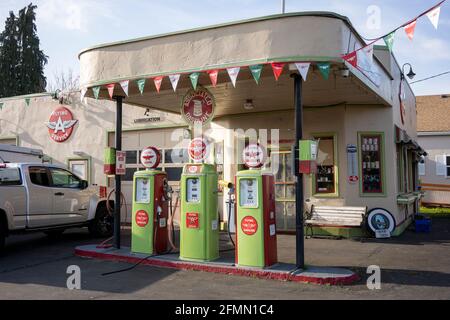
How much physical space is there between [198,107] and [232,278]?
10.5ft

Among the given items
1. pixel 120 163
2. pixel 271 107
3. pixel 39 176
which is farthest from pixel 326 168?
pixel 39 176

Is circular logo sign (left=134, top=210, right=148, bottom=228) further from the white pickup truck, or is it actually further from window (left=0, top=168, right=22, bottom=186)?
window (left=0, top=168, right=22, bottom=186)

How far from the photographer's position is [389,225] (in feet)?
37.6

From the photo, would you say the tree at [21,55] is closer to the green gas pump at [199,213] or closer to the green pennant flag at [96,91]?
the green pennant flag at [96,91]

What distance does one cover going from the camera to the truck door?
10914mm

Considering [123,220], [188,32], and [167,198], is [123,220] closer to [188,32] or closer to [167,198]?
[167,198]

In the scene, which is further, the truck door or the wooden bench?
the wooden bench

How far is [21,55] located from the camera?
119 ft

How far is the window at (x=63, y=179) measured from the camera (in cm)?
1107

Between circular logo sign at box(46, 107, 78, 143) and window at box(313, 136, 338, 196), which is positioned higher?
circular logo sign at box(46, 107, 78, 143)

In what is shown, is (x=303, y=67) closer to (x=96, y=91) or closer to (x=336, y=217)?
(x=96, y=91)

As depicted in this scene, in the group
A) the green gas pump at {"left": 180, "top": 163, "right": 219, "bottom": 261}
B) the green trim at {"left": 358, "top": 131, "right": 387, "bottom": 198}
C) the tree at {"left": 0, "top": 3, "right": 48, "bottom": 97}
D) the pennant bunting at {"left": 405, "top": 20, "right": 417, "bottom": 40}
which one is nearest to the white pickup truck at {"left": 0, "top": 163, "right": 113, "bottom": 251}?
the green gas pump at {"left": 180, "top": 163, "right": 219, "bottom": 261}

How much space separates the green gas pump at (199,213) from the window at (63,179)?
437cm

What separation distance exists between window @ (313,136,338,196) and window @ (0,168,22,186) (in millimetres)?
7256
